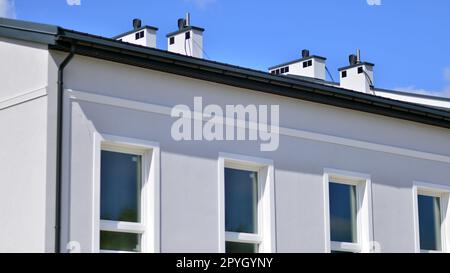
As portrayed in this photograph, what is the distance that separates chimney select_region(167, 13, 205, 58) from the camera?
25.4 metres

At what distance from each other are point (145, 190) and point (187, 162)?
33.2 inches

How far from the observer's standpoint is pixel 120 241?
51.9 ft

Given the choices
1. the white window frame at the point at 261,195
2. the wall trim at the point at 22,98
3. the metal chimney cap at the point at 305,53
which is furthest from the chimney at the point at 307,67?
the wall trim at the point at 22,98

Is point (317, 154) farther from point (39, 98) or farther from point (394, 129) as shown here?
point (39, 98)

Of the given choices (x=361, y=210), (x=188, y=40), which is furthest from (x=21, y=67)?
(x=188, y=40)

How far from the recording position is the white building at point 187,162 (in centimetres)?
1518

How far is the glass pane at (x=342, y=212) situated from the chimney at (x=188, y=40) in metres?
7.55

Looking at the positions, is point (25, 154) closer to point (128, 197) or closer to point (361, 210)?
point (128, 197)

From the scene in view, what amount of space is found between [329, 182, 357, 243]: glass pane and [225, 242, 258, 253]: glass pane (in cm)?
178

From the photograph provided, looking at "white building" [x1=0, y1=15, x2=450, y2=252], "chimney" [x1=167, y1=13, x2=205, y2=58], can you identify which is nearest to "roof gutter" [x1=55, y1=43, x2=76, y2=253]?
"white building" [x1=0, y1=15, x2=450, y2=252]

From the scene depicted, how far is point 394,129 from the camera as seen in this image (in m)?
19.5

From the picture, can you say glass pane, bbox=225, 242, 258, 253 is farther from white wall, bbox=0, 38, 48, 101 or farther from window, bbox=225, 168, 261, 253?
white wall, bbox=0, 38, 48, 101
